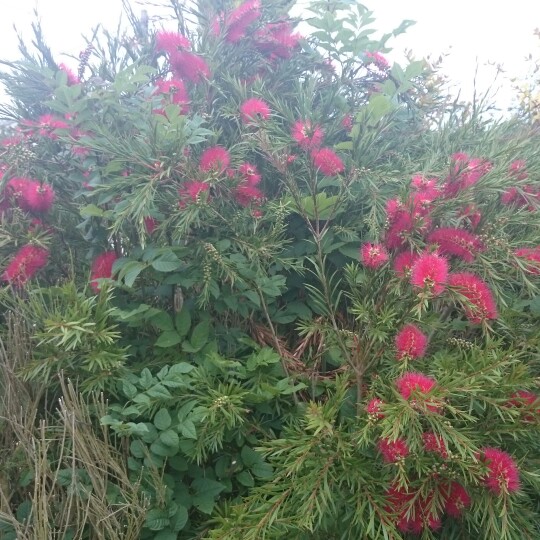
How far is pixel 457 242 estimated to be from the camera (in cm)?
107

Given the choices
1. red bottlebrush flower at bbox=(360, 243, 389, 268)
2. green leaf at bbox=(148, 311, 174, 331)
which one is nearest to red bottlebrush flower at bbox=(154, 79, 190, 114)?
green leaf at bbox=(148, 311, 174, 331)

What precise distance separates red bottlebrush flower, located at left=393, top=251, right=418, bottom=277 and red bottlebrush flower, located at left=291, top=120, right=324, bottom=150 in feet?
1.09

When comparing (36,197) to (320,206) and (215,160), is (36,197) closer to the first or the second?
(215,160)

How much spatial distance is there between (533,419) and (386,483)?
0.98 feet

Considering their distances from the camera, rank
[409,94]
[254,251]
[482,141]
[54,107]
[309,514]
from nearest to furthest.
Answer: [309,514] → [254,251] → [54,107] → [482,141] → [409,94]

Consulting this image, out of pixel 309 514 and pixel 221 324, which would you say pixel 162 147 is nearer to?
pixel 221 324

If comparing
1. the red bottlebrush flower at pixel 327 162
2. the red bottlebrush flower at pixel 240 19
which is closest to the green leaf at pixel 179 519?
the red bottlebrush flower at pixel 327 162

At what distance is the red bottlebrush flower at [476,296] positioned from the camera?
3.20 feet

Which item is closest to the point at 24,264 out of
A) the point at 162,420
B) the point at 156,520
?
the point at 162,420

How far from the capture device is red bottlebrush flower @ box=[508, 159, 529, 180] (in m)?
1.16

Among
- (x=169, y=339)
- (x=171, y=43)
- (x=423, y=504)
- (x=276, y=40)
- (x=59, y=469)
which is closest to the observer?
(x=423, y=504)

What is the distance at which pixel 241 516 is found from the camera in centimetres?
98

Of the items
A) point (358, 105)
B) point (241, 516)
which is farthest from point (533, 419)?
point (358, 105)

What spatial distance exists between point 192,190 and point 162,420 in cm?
50
